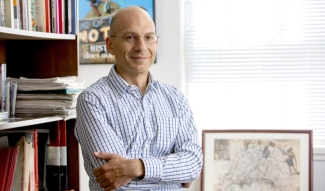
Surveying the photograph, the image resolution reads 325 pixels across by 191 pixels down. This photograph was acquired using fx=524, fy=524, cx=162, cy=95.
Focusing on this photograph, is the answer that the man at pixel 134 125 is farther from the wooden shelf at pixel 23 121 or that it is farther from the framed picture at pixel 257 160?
the framed picture at pixel 257 160

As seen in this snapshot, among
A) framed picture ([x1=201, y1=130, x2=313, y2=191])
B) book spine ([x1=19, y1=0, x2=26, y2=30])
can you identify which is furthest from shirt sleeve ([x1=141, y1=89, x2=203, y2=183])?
framed picture ([x1=201, y1=130, x2=313, y2=191])

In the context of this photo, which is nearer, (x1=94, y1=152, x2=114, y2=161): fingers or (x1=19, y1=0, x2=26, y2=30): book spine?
(x1=94, y1=152, x2=114, y2=161): fingers

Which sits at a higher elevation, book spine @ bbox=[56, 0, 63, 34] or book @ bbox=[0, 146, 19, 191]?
book spine @ bbox=[56, 0, 63, 34]

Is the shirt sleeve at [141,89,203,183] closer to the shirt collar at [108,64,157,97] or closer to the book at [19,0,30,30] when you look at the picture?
the shirt collar at [108,64,157,97]

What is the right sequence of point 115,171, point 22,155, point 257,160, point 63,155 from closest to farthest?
point 115,171 → point 22,155 → point 63,155 → point 257,160

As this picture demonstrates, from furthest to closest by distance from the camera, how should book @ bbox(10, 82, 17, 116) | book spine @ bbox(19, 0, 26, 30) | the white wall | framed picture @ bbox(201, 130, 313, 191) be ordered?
the white wall, framed picture @ bbox(201, 130, 313, 191), book @ bbox(10, 82, 17, 116), book spine @ bbox(19, 0, 26, 30)

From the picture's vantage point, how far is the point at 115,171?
5.88 ft

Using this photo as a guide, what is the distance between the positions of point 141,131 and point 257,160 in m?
1.71

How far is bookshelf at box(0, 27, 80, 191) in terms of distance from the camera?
7.73 ft

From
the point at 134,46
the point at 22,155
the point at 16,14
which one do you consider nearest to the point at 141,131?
the point at 134,46

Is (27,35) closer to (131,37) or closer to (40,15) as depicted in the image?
(40,15)

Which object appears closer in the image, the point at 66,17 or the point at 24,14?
the point at 24,14

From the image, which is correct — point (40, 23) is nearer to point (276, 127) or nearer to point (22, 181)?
point (22, 181)

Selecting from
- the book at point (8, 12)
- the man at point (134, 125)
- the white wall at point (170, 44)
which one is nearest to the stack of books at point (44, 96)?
the man at point (134, 125)
